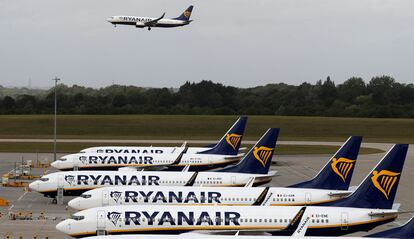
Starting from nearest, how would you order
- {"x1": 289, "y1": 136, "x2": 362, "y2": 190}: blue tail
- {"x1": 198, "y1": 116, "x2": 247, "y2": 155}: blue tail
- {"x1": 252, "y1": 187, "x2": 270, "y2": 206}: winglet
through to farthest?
1. {"x1": 252, "y1": 187, "x2": 270, "y2": 206}: winglet
2. {"x1": 289, "y1": 136, "x2": 362, "y2": 190}: blue tail
3. {"x1": 198, "y1": 116, "x2": 247, "y2": 155}: blue tail

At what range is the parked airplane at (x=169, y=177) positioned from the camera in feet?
186

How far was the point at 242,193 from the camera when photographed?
4697 cm

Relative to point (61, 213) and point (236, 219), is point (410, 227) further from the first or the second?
point (61, 213)

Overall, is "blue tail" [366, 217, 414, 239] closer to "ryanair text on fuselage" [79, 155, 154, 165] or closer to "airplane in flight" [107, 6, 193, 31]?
"ryanair text on fuselage" [79, 155, 154, 165]

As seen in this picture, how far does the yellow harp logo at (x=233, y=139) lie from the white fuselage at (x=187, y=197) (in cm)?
3371

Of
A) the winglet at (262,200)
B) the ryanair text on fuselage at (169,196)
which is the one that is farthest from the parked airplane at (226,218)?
the ryanair text on fuselage at (169,196)

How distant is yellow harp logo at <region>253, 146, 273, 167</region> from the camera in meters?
60.5

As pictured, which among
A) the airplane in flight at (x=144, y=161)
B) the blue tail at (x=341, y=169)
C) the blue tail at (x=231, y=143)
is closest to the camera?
the blue tail at (x=341, y=169)

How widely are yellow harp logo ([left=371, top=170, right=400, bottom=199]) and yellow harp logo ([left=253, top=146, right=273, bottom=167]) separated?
64.1 feet

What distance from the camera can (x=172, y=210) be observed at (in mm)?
38938

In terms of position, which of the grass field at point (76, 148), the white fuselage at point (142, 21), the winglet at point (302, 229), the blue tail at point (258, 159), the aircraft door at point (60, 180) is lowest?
the grass field at point (76, 148)

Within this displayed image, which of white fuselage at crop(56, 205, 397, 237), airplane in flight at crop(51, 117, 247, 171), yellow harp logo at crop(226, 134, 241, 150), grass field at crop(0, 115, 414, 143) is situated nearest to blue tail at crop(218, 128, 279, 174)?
airplane in flight at crop(51, 117, 247, 171)

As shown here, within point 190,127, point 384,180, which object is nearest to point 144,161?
point 384,180

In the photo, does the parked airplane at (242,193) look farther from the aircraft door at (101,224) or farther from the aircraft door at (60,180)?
the aircraft door at (60,180)
